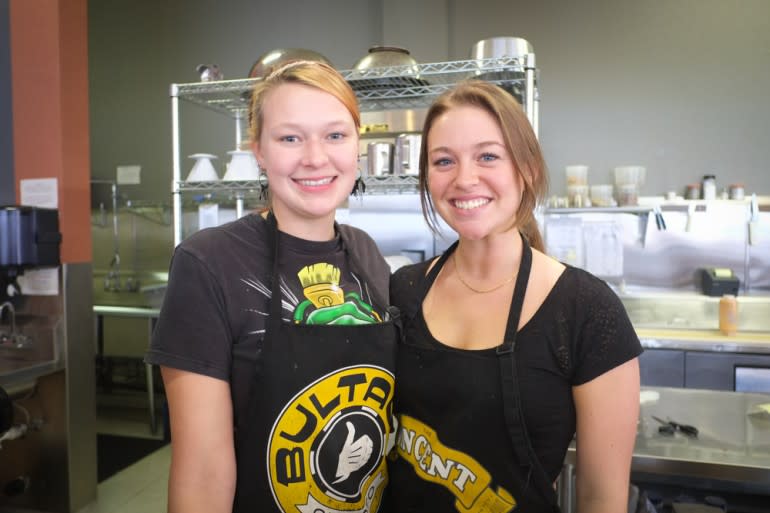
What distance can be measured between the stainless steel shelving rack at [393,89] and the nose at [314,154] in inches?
75.3

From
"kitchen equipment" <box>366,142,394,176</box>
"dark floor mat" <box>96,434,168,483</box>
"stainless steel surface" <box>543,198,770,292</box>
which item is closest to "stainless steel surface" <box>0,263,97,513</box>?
"dark floor mat" <box>96,434,168,483</box>

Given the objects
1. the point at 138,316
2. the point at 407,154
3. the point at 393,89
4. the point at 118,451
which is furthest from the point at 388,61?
the point at 118,451

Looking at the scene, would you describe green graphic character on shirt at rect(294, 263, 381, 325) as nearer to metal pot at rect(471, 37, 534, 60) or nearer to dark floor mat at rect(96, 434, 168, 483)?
metal pot at rect(471, 37, 534, 60)

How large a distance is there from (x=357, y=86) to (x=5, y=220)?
79.2 inches

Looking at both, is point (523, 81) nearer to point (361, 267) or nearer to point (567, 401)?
point (361, 267)

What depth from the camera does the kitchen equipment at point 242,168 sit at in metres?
3.63

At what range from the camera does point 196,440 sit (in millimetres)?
1203

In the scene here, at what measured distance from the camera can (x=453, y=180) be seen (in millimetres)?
1340

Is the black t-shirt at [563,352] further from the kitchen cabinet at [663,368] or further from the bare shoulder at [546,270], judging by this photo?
the kitchen cabinet at [663,368]

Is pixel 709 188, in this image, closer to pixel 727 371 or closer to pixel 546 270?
pixel 727 371

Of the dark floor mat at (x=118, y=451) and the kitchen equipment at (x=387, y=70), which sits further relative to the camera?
the dark floor mat at (x=118, y=451)

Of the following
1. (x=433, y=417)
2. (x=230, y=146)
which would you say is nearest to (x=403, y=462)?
(x=433, y=417)

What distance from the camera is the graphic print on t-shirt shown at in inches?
49.4

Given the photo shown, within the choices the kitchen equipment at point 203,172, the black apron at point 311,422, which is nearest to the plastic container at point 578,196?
the kitchen equipment at point 203,172
